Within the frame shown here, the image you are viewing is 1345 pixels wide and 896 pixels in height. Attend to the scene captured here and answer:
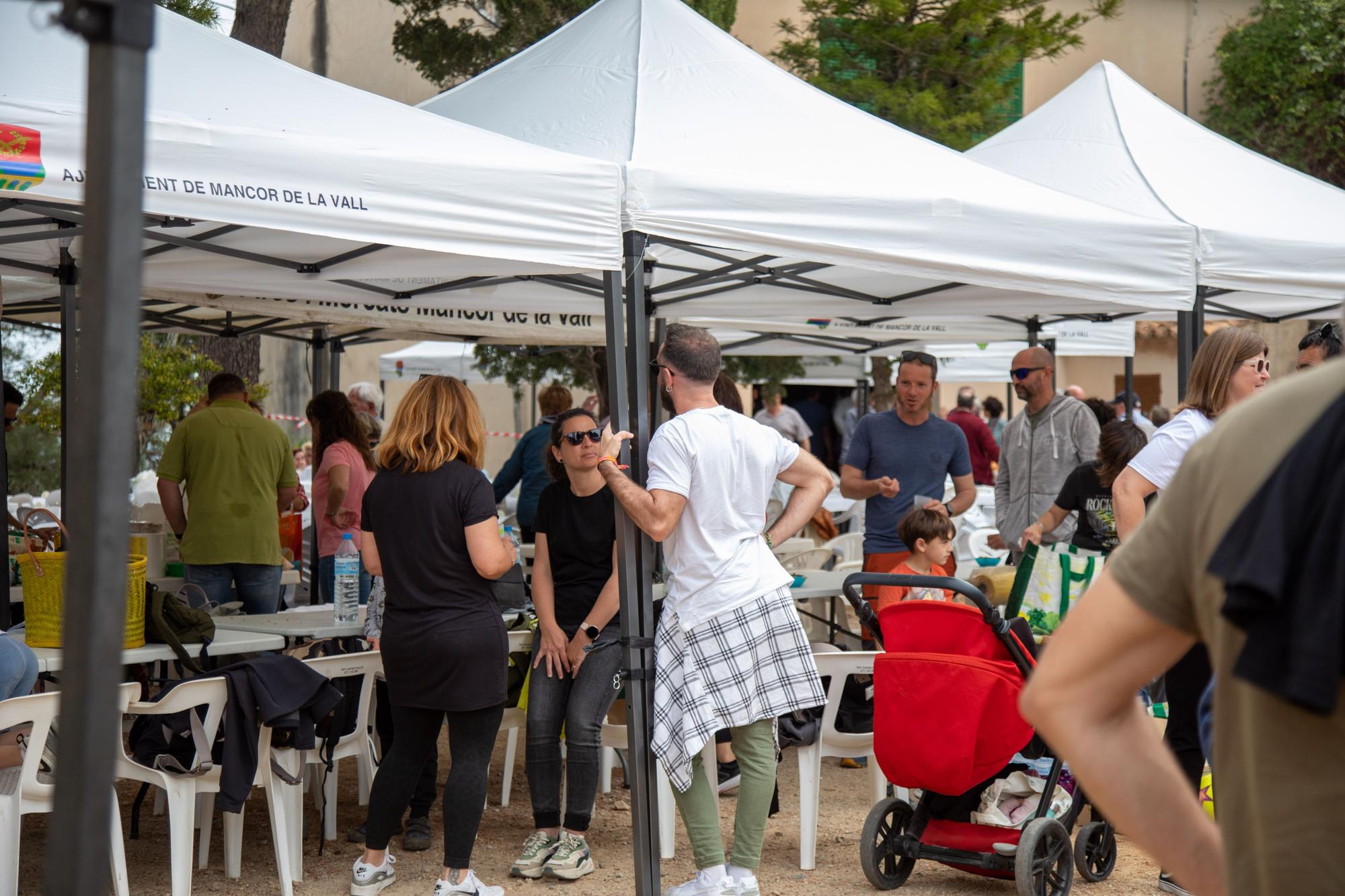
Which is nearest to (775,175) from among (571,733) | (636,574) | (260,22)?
(636,574)

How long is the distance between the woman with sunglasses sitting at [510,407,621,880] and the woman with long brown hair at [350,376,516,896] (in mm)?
359

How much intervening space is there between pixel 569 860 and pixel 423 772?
721mm

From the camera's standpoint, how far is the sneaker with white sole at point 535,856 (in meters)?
4.41

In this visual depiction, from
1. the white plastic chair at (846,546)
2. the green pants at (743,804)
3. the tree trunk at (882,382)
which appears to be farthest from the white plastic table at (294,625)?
the tree trunk at (882,382)

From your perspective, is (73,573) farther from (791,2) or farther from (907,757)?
(791,2)

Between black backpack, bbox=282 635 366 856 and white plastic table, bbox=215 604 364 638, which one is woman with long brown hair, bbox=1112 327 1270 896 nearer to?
black backpack, bbox=282 635 366 856

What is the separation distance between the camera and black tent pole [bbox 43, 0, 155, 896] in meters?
1.23

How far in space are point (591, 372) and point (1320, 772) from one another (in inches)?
Result: 455

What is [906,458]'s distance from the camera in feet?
21.3

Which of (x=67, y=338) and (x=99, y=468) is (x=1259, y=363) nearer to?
(x=99, y=468)

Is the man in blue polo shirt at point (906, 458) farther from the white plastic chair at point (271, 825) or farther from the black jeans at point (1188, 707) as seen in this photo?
the white plastic chair at point (271, 825)

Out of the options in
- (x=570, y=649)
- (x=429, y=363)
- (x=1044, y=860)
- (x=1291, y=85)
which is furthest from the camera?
(x=1291, y=85)

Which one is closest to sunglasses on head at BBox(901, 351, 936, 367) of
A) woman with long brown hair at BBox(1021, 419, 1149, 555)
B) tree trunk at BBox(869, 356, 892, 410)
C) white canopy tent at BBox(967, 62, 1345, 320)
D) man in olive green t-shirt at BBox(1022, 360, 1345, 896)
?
white canopy tent at BBox(967, 62, 1345, 320)

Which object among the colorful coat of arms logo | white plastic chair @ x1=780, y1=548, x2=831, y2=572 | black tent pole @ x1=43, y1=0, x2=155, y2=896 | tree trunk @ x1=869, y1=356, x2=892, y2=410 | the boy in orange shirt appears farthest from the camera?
tree trunk @ x1=869, y1=356, x2=892, y2=410
